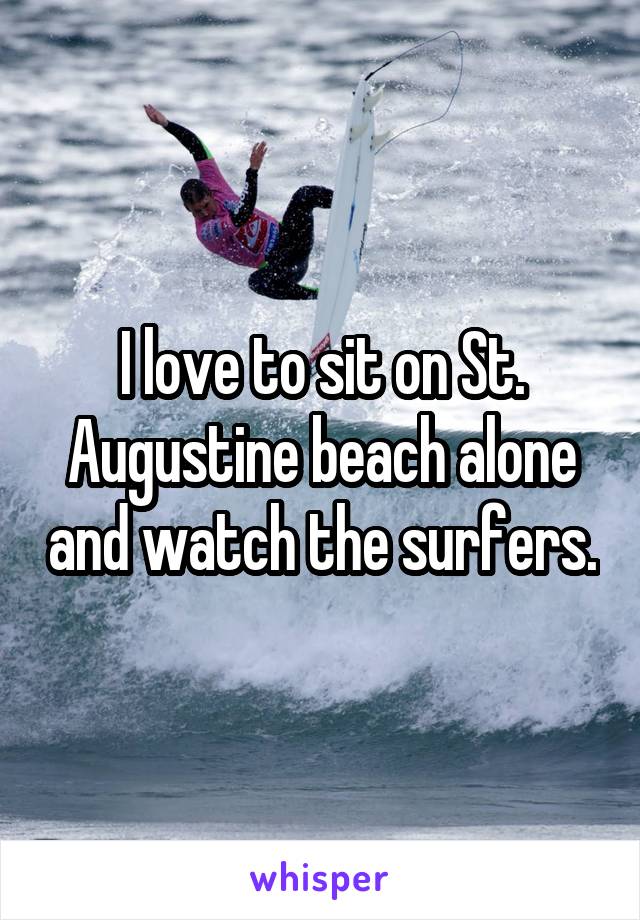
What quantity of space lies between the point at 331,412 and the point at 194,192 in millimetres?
5018

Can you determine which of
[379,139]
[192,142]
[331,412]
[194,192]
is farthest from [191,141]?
[331,412]

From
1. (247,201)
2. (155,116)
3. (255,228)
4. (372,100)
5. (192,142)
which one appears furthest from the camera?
(255,228)

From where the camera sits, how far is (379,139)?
8.41m

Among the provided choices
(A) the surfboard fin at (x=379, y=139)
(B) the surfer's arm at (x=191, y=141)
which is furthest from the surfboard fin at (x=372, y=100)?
(B) the surfer's arm at (x=191, y=141)

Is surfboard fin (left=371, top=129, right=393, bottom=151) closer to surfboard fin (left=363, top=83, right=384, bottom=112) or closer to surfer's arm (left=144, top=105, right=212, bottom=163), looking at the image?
surfboard fin (left=363, top=83, right=384, bottom=112)

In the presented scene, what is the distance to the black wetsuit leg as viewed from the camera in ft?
27.3

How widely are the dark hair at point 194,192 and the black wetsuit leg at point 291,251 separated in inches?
19.9

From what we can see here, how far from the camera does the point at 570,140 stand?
57.0 feet

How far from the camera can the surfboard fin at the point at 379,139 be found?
26.9ft

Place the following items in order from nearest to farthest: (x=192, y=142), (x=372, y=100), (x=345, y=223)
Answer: (x=372, y=100)
(x=192, y=142)
(x=345, y=223)

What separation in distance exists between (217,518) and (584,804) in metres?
4.09

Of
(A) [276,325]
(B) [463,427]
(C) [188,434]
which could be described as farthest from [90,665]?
(B) [463,427]

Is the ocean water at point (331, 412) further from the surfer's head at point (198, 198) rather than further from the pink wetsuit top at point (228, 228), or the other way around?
the surfer's head at point (198, 198)

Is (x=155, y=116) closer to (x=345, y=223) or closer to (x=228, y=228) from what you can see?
(x=228, y=228)
